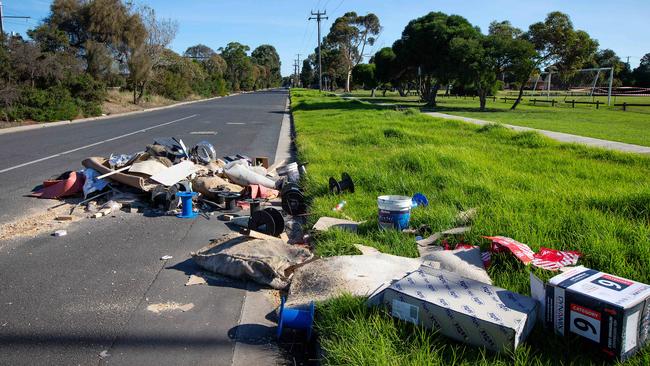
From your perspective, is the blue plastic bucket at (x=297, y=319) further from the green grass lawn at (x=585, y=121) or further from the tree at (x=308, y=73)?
the tree at (x=308, y=73)

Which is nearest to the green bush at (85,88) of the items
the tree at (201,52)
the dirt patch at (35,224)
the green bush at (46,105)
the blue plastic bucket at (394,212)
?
the green bush at (46,105)

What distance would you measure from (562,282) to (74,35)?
151ft

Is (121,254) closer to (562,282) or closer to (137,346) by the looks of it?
(137,346)

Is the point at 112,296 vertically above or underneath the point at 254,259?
underneath

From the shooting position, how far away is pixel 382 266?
4262 mm

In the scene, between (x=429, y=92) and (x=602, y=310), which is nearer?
(x=602, y=310)

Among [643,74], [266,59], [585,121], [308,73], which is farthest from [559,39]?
[266,59]

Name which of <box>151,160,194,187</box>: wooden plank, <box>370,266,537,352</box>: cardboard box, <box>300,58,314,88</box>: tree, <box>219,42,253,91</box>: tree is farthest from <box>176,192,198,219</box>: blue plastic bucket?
<box>300,58,314,88</box>: tree

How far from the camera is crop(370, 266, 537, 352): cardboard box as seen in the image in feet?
9.48

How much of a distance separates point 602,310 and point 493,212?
2.75 m

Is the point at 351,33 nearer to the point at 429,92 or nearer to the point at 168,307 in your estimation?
the point at 429,92

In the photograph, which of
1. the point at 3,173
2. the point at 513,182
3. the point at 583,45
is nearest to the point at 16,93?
the point at 3,173

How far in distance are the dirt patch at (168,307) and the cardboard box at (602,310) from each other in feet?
8.42

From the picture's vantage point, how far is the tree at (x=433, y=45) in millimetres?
33656
